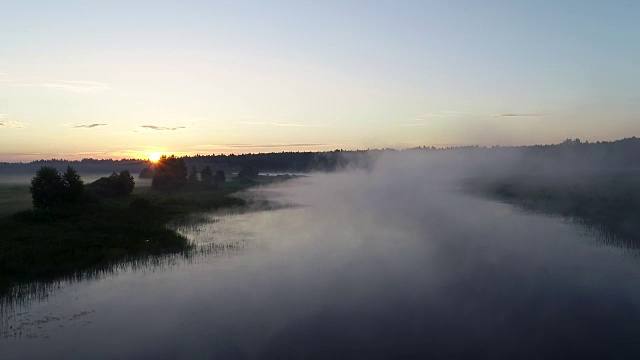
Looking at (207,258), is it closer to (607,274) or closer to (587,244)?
(607,274)

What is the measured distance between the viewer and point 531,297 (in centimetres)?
1753

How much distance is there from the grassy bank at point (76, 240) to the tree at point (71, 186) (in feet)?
3.24

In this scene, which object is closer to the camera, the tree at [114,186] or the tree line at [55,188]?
the tree line at [55,188]

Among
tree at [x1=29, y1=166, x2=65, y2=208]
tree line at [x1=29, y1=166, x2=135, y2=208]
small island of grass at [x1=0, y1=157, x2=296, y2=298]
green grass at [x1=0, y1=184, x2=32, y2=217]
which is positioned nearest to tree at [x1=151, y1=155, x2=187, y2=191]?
green grass at [x1=0, y1=184, x2=32, y2=217]

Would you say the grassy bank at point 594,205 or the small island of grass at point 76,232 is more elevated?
the small island of grass at point 76,232

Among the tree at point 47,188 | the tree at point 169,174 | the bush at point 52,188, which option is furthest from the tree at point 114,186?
the tree at point 169,174

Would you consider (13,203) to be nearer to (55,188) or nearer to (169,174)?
(55,188)

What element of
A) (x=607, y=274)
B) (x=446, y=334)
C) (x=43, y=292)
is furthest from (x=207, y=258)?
(x=607, y=274)

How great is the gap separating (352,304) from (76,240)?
51.8ft

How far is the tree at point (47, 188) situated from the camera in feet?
114

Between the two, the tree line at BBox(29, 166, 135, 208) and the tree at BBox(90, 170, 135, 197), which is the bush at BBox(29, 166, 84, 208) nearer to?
the tree line at BBox(29, 166, 135, 208)

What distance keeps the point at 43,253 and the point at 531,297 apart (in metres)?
20.3

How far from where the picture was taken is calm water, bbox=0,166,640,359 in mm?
13406

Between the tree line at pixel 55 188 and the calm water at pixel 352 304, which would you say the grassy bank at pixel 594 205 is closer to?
the calm water at pixel 352 304
